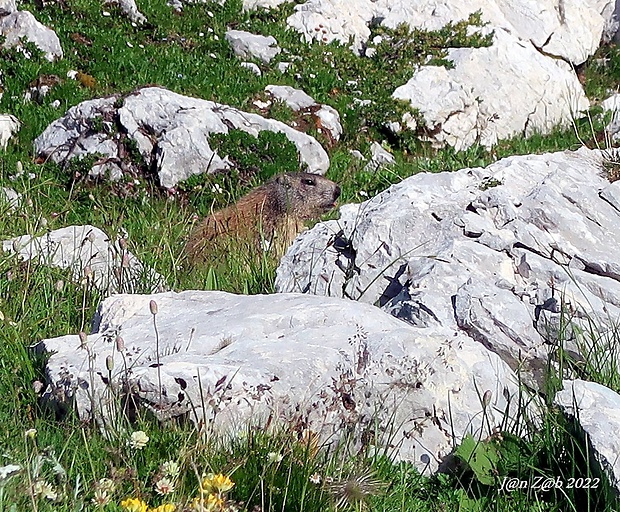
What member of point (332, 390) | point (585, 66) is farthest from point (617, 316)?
point (585, 66)

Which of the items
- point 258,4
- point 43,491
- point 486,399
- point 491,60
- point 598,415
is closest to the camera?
point 43,491

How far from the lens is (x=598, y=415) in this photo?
Result: 3611 millimetres

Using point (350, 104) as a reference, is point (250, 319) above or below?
below

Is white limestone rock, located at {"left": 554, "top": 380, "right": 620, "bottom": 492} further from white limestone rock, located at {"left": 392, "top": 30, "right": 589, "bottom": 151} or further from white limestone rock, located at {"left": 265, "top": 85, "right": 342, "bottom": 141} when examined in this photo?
white limestone rock, located at {"left": 392, "top": 30, "right": 589, "bottom": 151}

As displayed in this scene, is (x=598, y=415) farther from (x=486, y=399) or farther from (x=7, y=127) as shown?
(x=7, y=127)

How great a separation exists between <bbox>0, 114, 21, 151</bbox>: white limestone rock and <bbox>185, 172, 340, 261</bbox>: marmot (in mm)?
2995

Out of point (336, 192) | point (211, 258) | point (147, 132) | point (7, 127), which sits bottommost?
point (211, 258)

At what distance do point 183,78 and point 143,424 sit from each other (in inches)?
342

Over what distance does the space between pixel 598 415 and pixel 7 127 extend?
8.24m

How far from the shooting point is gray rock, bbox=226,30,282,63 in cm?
1265

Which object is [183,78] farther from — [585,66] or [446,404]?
[446,404]

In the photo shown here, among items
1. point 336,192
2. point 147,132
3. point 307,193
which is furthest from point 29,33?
point 336,192

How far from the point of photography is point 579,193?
618 cm

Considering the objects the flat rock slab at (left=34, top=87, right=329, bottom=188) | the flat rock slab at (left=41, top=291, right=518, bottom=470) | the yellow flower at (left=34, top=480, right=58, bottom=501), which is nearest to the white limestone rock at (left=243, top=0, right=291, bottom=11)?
the flat rock slab at (left=34, top=87, right=329, bottom=188)
